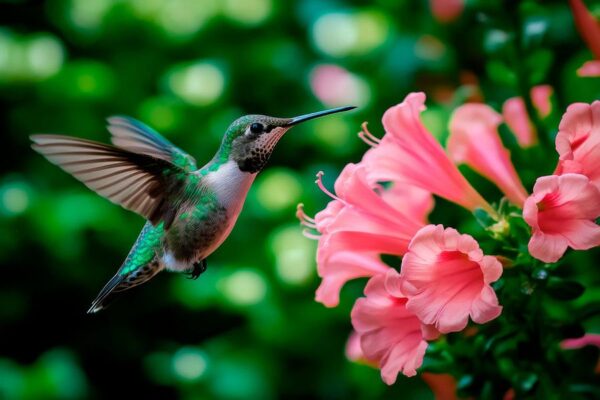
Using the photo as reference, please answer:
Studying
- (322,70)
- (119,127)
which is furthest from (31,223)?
(119,127)

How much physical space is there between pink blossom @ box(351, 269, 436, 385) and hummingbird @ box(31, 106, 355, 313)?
6.1 inches

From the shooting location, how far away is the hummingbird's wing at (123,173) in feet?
2.38

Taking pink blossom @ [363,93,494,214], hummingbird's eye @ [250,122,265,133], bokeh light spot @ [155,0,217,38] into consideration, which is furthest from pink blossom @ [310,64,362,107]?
hummingbird's eye @ [250,122,265,133]

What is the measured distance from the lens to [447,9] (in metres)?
1.59

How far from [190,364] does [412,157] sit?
1.23 m

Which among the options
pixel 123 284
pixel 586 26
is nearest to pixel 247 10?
pixel 586 26

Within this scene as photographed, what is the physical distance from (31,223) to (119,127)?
137cm

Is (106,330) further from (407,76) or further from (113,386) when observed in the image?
(407,76)

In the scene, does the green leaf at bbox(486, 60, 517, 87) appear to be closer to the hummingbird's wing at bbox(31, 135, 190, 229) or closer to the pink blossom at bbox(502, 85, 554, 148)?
the pink blossom at bbox(502, 85, 554, 148)

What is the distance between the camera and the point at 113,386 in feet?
7.61

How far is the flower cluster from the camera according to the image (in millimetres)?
652

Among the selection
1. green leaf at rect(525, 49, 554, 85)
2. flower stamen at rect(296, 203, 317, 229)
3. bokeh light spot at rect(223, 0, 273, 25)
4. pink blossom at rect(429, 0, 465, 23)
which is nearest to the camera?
flower stamen at rect(296, 203, 317, 229)

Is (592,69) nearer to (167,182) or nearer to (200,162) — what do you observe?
(167,182)

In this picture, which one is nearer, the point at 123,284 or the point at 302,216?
the point at 123,284
